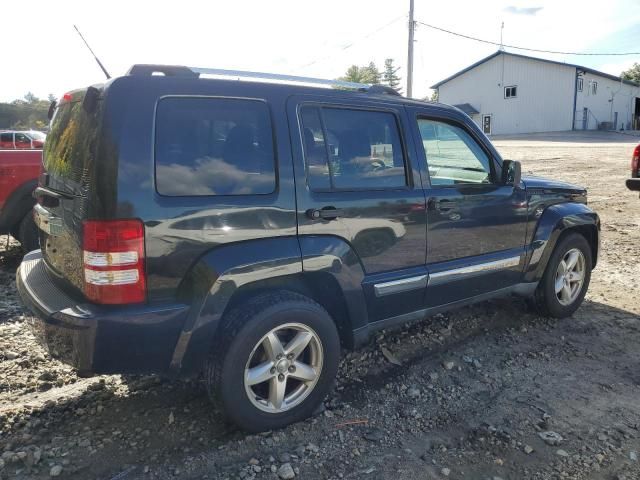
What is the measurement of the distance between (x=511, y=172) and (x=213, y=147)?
92.6 inches

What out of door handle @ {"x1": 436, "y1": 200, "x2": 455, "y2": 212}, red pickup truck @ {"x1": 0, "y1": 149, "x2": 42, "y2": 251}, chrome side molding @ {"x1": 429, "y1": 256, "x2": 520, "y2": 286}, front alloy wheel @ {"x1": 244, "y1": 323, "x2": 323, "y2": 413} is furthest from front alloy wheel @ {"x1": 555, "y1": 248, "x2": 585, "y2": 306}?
red pickup truck @ {"x1": 0, "y1": 149, "x2": 42, "y2": 251}

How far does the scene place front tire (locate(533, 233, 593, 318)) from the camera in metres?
4.49

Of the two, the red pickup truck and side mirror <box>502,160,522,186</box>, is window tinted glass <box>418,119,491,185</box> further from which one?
the red pickup truck

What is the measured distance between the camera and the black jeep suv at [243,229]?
8.08ft

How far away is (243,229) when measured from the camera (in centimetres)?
270

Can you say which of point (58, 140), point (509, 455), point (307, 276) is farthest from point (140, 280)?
point (509, 455)

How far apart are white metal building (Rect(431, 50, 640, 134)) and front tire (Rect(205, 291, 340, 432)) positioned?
42.5 metres

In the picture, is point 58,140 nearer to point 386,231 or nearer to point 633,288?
point 386,231

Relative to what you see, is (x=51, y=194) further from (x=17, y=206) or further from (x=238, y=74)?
(x=17, y=206)

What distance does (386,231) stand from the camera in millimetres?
3268

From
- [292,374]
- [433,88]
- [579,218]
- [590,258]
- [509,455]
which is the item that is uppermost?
[433,88]

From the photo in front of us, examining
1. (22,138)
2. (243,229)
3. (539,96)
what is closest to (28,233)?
(243,229)

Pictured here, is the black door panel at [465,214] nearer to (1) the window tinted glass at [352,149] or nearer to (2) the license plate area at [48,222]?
(1) the window tinted glass at [352,149]

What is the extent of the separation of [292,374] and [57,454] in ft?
4.20
